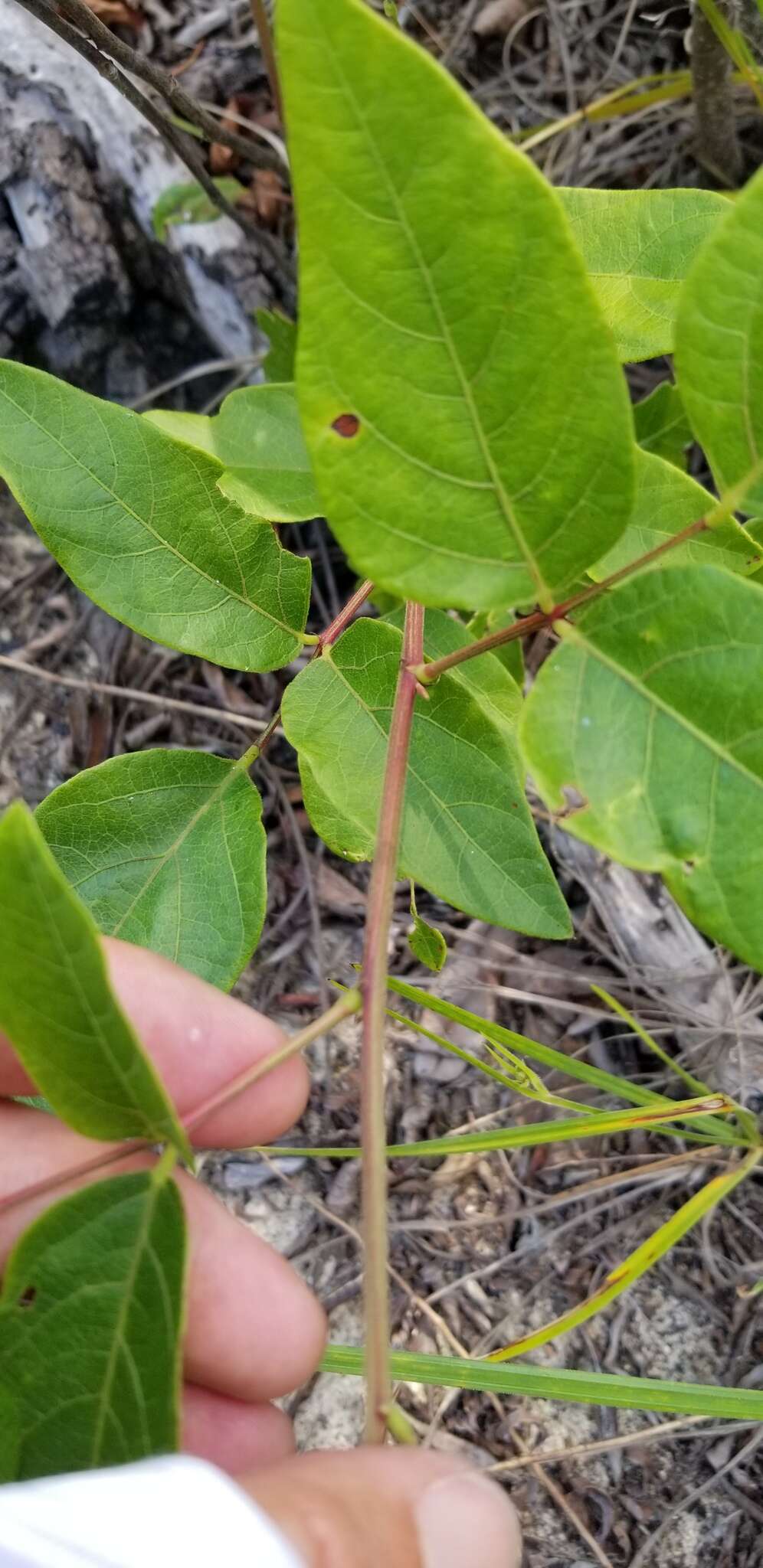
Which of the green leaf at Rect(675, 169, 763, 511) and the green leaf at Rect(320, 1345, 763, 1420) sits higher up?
the green leaf at Rect(675, 169, 763, 511)

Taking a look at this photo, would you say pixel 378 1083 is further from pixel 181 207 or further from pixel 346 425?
pixel 181 207

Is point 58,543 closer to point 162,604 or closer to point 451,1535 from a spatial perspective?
point 162,604

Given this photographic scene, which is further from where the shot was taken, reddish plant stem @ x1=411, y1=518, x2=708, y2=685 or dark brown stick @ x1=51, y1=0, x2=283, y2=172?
dark brown stick @ x1=51, y1=0, x2=283, y2=172

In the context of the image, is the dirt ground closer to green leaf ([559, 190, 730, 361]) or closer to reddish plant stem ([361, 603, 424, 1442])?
green leaf ([559, 190, 730, 361])

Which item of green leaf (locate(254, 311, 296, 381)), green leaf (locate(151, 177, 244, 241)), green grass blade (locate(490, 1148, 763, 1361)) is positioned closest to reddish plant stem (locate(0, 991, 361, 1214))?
green grass blade (locate(490, 1148, 763, 1361))

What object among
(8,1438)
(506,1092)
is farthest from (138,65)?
(506,1092)

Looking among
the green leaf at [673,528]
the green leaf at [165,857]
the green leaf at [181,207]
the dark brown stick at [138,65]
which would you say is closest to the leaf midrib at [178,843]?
the green leaf at [165,857]

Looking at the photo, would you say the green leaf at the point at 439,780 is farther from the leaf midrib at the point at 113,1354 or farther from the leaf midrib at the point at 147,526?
the leaf midrib at the point at 113,1354
